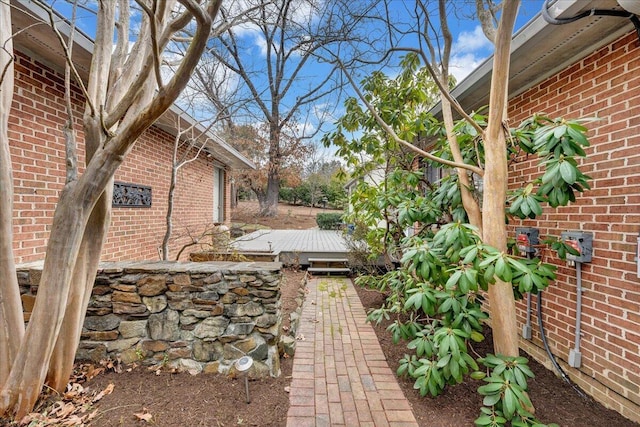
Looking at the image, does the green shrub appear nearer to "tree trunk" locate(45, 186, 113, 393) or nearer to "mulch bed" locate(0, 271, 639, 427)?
"mulch bed" locate(0, 271, 639, 427)

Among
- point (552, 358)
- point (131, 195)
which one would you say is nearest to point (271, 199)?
point (131, 195)

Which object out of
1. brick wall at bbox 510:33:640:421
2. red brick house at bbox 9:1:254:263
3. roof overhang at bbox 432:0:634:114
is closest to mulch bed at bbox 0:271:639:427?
brick wall at bbox 510:33:640:421

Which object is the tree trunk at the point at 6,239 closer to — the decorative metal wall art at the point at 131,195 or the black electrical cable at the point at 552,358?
the decorative metal wall art at the point at 131,195

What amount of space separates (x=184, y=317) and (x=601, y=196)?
12.6ft

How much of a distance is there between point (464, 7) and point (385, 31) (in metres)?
0.83

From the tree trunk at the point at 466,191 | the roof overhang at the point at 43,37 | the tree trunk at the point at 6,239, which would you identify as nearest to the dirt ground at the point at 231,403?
the tree trunk at the point at 6,239

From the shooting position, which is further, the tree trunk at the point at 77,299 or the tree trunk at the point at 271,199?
the tree trunk at the point at 271,199

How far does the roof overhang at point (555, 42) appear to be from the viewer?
6.97 ft

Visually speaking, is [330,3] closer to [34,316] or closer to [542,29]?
[542,29]

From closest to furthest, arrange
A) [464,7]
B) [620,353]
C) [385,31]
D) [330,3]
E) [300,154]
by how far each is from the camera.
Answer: [620,353] < [464,7] < [385,31] < [330,3] < [300,154]

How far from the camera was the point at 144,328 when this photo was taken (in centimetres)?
285

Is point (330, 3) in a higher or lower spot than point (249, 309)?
higher

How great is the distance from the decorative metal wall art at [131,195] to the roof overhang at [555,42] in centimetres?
478

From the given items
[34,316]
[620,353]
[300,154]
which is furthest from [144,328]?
[300,154]
